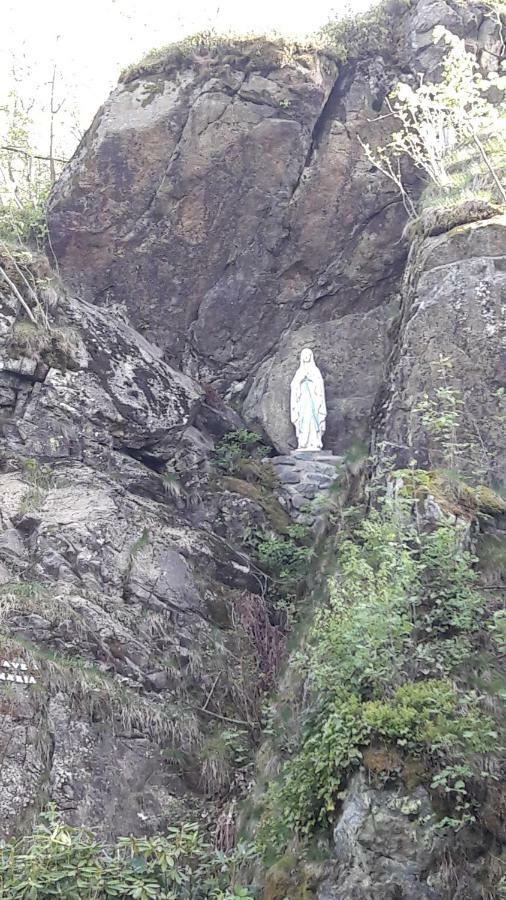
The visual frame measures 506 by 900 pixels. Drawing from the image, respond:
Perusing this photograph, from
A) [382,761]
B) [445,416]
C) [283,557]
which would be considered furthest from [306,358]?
[382,761]

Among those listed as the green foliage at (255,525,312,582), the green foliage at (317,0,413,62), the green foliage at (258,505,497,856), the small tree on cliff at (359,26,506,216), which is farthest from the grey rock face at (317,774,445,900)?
the green foliage at (317,0,413,62)

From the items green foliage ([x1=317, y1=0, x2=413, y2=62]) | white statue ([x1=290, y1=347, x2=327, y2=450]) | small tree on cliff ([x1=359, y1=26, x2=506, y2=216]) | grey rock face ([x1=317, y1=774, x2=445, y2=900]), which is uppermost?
green foliage ([x1=317, y1=0, x2=413, y2=62])

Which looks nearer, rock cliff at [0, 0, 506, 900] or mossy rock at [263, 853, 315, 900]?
mossy rock at [263, 853, 315, 900]

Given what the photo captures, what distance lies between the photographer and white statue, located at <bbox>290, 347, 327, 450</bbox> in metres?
12.3

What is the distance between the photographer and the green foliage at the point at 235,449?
12207 millimetres

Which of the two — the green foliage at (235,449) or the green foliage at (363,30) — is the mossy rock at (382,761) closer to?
the green foliage at (235,449)

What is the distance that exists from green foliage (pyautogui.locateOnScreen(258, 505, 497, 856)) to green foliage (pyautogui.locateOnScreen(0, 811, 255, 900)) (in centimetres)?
46

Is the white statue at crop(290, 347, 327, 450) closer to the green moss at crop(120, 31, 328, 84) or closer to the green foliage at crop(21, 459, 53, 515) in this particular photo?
the green foliage at crop(21, 459, 53, 515)

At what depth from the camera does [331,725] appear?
5484mm

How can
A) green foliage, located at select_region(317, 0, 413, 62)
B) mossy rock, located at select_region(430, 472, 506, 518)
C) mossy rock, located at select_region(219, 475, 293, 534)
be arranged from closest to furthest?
mossy rock, located at select_region(430, 472, 506, 518) → mossy rock, located at select_region(219, 475, 293, 534) → green foliage, located at select_region(317, 0, 413, 62)

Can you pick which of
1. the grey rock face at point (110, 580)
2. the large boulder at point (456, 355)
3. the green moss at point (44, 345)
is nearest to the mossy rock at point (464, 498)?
the large boulder at point (456, 355)

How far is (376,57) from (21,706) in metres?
12.4

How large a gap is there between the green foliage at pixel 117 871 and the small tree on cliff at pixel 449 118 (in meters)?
7.52

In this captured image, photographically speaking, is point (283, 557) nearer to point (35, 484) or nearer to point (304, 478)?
point (304, 478)
